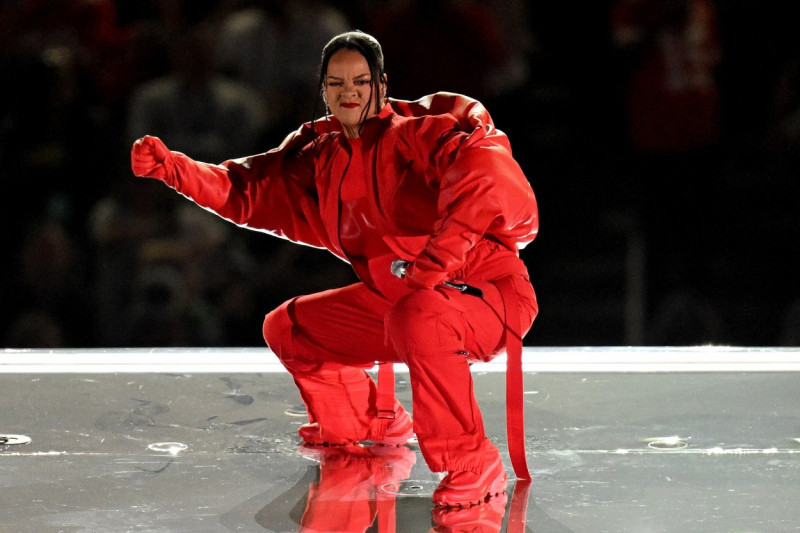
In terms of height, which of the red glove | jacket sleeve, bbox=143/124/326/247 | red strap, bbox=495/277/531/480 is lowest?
red strap, bbox=495/277/531/480

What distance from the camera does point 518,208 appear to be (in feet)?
5.24

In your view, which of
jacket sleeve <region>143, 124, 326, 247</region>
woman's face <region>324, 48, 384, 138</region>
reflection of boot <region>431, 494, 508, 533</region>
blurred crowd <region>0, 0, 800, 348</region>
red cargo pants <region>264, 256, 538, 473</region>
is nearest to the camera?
reflection of boot <region>431, 494, 508, 533</region>

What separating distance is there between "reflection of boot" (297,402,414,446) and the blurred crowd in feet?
3.21

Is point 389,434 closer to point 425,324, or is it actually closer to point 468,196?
point 425,324

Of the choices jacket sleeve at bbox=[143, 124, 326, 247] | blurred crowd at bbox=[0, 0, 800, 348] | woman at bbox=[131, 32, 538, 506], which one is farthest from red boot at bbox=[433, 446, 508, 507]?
blurred crowd at bbox=[0, 0, 800, 348]

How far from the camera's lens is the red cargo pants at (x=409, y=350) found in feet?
5.07

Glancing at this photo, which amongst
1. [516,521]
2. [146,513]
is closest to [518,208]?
[516,521]

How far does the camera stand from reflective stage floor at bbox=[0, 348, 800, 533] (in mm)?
1474

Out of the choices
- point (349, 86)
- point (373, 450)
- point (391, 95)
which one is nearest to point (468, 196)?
point (349, 86)

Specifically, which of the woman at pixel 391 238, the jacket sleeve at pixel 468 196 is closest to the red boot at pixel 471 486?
the woman at pixel 391 238

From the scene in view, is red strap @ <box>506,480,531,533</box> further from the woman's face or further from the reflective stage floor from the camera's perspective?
the woman's face

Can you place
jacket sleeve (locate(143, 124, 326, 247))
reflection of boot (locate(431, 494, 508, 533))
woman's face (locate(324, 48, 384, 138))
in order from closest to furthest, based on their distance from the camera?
1. reflection of boot (locate(431, 494, 508, 533))
2. woman's face (locate(324, 48, 384, 138))
3. jacket sleeve (locate(143, 124, 326, 247))

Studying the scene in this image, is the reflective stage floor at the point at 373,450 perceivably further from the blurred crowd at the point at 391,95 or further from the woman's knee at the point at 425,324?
the blurred crowd at the point at 391,95

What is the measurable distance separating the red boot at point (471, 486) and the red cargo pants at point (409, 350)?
16mm
